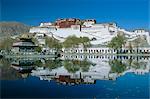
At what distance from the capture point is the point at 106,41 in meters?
9.85

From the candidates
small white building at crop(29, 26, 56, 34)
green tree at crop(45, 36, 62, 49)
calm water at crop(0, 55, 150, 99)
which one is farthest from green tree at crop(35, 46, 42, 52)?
calm water at crop(0, 55, 150, 99)

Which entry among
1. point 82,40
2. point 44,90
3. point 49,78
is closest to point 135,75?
point 49,78

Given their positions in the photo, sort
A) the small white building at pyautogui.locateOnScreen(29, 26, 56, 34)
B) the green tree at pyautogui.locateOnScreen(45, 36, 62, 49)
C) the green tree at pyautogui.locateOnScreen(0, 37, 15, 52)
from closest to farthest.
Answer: the green tree at pyautogui.locateOnScreen(0, 37, 15, 52), the green tree at pyautogui.locateOnScreen(45, 36, 62, 49), the small white building at pyautogui.locateOnScreen(29, 26, 56, 34)

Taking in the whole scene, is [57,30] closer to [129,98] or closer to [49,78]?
[49,78]

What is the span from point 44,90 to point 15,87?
0.26 meters

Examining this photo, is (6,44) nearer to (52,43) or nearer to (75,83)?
(52,43)

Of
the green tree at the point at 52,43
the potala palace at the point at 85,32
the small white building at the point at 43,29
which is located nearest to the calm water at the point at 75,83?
the green tree at the point at 52,43

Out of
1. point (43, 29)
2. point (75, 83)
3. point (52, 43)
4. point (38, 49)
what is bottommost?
point (75, 83)

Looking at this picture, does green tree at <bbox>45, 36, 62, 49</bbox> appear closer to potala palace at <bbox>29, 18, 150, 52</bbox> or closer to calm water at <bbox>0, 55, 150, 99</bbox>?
potala palace at <bbox>29, 18, 150, 52</bbox>

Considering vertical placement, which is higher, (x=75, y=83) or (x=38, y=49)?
(x=38, y=49)

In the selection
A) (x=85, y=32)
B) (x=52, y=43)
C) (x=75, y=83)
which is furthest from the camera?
(x=85, y=32)

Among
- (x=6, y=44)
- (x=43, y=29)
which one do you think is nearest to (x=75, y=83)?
(x=6, y=44)

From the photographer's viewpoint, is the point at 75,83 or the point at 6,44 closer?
the point at 75,83

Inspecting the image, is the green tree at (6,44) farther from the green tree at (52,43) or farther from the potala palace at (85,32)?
the green tree at (52,43)
